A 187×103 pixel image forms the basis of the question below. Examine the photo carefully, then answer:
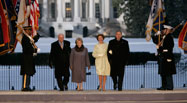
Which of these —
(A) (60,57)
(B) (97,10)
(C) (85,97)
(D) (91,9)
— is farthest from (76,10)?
(C) (85,97)

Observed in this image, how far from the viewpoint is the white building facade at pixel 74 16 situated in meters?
77.1

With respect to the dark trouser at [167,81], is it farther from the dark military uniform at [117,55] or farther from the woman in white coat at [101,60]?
the woman in white coat at [101,60]

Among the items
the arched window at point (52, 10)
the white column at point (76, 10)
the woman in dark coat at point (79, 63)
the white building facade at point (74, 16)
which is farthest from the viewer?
the arched window at point (52, 10)

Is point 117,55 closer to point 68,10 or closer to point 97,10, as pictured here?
point 97,10

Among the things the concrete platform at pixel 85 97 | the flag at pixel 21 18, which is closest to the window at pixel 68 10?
the flag at pixel 21 18

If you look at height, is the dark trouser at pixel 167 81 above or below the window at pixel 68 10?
below

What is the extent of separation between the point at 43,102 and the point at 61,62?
1731 mm

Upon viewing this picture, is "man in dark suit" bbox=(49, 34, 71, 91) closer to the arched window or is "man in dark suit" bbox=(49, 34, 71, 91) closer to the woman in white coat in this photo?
the woman in white coat

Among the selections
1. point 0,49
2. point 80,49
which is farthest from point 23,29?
point 80,49

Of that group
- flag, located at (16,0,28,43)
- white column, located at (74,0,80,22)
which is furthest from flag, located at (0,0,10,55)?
white column, located at (74,0,80,22)

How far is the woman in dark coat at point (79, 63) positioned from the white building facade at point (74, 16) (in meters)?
61.7

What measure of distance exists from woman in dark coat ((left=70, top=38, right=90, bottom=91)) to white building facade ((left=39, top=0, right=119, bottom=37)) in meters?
61.7

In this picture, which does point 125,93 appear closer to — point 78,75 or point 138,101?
point 138,101

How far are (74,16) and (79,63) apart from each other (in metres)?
66.0
